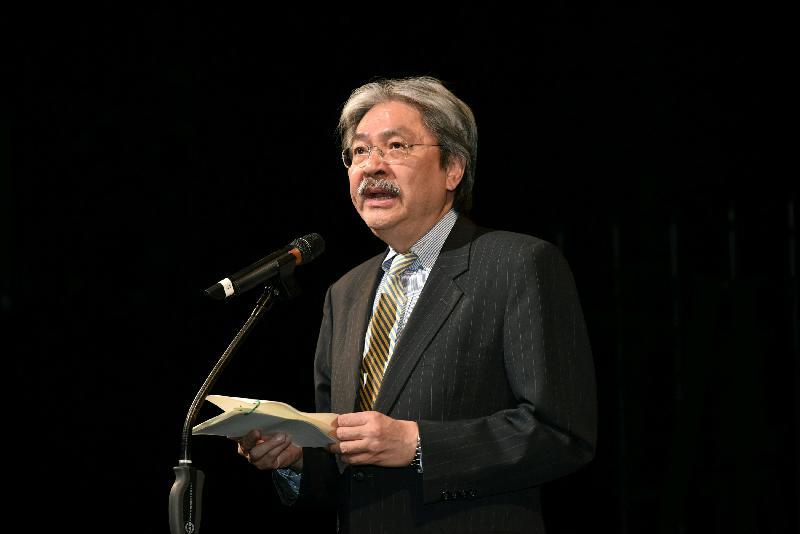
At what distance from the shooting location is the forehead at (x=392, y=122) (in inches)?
86.2

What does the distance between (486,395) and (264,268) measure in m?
0.53

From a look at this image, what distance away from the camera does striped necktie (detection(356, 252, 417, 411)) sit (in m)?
2.06

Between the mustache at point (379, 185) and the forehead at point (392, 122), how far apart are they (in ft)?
0.34

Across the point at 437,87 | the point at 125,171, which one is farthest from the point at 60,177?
the point at 437,87

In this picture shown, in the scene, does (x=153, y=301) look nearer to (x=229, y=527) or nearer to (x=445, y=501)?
(x=229, y=527)

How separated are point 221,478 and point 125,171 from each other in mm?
1336

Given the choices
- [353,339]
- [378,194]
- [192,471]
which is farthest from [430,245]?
[192,471]

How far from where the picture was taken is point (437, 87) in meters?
2.24

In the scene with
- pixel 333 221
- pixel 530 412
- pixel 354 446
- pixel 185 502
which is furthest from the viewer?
pixel 333 221

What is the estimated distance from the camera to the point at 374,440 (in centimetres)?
175

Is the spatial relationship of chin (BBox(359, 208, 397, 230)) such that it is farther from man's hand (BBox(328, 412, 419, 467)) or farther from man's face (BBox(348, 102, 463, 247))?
man's hand (BBox(328, 412, 419, 467))

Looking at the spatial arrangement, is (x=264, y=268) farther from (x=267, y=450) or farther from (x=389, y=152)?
(x=389, y=152)

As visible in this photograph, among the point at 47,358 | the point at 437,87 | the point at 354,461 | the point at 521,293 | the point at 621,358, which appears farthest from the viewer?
the point at 621,358

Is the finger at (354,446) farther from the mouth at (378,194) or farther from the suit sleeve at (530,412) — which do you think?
the mouth at (378,194)
